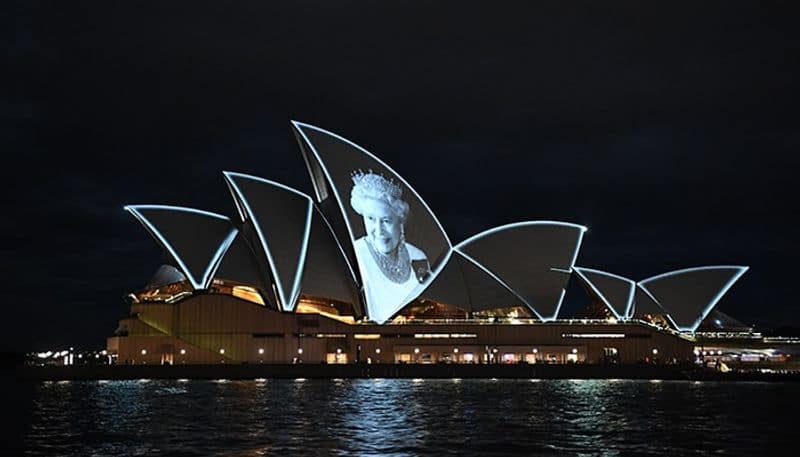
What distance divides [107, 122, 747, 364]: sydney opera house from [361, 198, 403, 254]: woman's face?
103 mm

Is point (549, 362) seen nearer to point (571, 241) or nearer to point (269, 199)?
point (571, 241)

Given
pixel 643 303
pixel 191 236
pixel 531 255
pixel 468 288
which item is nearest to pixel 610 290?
pixel 643 303

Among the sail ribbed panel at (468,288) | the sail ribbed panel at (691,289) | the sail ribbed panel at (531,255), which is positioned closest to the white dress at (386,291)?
the sail ribbed panel at (468,288)


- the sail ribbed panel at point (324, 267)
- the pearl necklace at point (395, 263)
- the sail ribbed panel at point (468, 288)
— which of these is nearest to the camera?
the sail ribbed panel at point (324, 267)

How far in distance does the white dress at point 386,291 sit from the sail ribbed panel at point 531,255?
3.79 metres

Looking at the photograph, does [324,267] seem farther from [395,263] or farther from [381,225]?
[395,263]

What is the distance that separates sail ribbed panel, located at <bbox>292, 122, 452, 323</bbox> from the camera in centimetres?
6038

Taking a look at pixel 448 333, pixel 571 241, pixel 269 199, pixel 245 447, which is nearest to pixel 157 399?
pixel 245 447

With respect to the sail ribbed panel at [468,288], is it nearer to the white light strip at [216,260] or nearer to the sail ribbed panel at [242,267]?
the sail ribbed panel at [242,267]

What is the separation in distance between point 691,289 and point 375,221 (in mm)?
25684

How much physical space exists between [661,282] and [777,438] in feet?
149

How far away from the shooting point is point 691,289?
70375 mm

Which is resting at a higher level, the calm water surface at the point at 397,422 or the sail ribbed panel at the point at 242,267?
the sail ribbed panel at the point at 242,267

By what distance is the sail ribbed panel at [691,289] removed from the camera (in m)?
69.9
